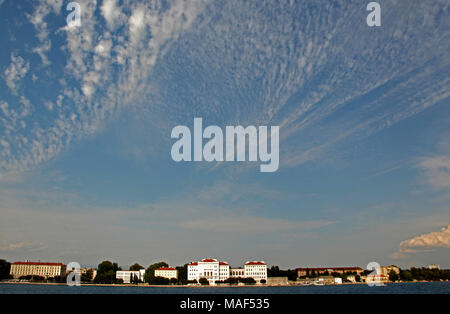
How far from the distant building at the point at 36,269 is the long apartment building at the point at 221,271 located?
40401 millimetres

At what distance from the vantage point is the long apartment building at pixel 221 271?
8714 centimetres

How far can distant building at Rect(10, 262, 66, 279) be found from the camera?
100750 mm

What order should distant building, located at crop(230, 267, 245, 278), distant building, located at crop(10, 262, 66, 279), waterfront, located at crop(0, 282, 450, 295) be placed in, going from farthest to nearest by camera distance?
1. distant building, located at crop(10, 262, 66, 279)
2. distant building, located at crop(230, 267, 245, 278)
3. waterfront, located at crop(0, 282, 450, 295)

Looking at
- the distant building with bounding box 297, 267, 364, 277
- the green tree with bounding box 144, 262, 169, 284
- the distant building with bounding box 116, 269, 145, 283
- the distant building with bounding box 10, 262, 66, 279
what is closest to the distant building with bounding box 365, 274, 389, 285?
the distant building with bounding box 297, 267, 364, 277

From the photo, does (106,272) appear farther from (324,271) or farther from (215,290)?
(324,271)

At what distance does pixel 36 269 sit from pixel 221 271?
53.0 metres

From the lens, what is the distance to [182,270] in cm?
9150

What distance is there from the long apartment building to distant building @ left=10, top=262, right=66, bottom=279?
1591 inches

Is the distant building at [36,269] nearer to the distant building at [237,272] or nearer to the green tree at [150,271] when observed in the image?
the green tree at [150,271]

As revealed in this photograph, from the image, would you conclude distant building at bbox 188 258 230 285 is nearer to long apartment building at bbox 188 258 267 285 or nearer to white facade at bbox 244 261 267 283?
long apartment building at bbox 188 258 267 285
